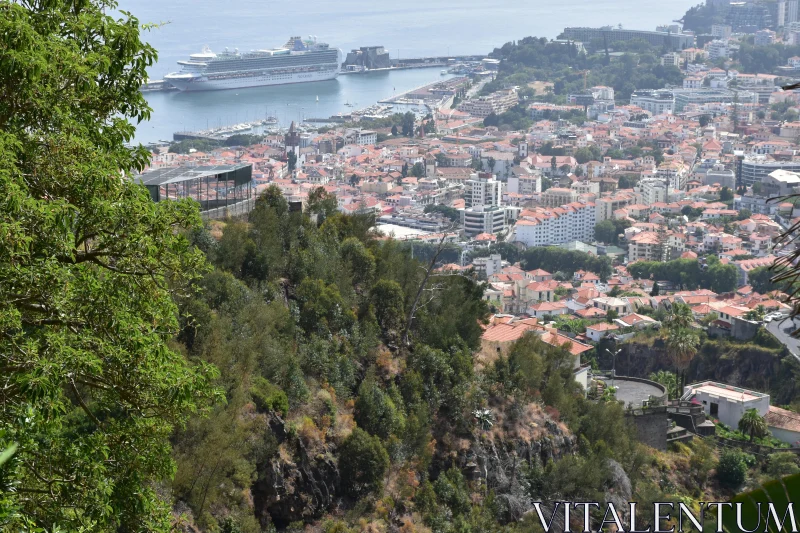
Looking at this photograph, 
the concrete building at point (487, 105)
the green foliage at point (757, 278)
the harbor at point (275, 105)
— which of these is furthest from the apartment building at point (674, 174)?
the harbor at point (275, 105)

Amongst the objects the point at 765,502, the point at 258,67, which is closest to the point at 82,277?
the point at 765,502

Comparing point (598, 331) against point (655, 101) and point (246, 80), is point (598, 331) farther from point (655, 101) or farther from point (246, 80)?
point (655, 101)

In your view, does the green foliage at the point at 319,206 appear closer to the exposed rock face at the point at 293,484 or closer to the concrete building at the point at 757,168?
the exposed rock face at the point at 293,484

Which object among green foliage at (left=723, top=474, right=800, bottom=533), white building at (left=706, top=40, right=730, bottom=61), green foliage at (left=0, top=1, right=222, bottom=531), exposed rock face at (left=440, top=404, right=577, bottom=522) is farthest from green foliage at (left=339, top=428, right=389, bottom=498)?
white building at (left=706, top=40, right=730, bottom=61)

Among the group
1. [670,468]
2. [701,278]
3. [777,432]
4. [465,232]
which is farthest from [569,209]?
[670,468]

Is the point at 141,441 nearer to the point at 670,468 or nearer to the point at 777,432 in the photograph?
the point at 670,468

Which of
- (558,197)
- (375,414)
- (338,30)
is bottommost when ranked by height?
(558,197)

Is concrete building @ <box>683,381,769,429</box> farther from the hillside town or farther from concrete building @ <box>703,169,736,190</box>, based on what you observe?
concrete building @ <box>703,169,736,190</box>
